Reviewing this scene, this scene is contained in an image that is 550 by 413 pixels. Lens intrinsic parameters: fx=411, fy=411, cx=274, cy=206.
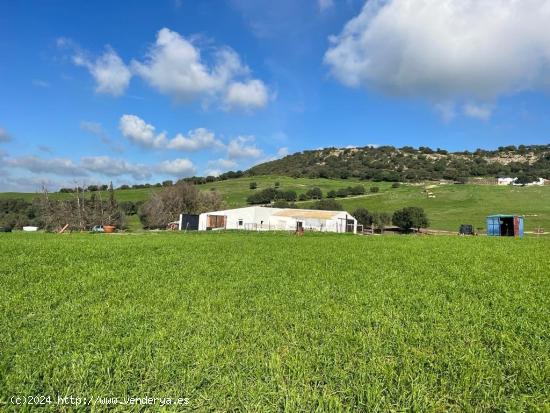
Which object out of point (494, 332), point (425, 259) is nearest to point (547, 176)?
point (425, 259)

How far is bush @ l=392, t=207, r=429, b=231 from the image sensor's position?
3642 inches

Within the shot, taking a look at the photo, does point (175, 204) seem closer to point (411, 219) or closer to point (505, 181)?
point (411, 219)

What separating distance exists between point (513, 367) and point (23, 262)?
583 inches

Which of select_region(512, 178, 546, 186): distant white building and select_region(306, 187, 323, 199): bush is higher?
select_region(512, 178, 546, 186): distant white building

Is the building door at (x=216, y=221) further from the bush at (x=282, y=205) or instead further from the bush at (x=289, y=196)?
Answer: the bush at (x=289, y=196)

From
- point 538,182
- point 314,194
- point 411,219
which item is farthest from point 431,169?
point 411,219

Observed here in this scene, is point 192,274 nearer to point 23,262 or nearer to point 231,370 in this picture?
point 23,262

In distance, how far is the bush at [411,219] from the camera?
3642 inches

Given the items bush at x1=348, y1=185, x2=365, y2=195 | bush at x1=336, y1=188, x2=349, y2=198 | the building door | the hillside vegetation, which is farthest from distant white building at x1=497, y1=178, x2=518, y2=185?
the building door

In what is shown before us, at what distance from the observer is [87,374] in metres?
4.45

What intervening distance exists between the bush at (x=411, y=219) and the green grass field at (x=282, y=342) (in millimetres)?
85436

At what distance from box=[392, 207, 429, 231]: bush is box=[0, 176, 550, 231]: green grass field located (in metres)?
2.95

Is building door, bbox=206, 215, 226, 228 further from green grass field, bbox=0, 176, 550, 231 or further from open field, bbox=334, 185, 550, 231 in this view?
open field, bbox=334, 185, 550, 231

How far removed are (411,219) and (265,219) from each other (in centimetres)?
3333
